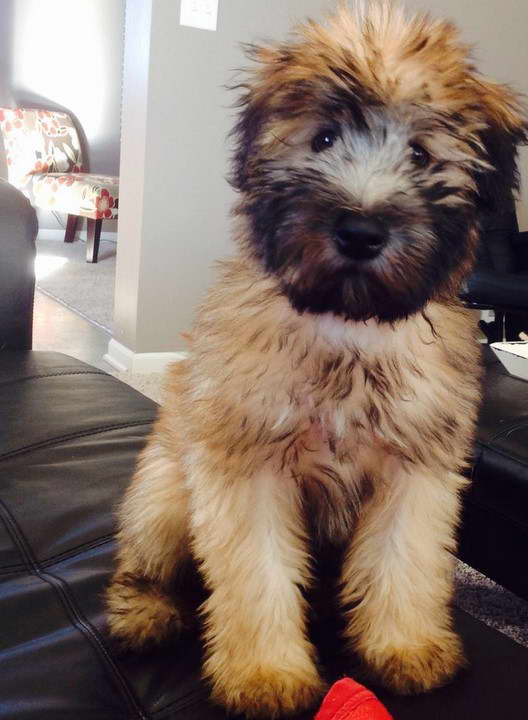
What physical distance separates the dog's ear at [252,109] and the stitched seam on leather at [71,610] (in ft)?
1.98

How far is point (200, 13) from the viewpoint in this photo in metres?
3.02

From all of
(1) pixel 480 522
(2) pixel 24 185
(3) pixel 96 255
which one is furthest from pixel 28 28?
(1) pixel 480 522

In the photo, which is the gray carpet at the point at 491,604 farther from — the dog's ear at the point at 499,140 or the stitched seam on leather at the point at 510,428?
the dog's ear at the point at 499,140

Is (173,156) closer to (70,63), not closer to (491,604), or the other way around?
(491,604)

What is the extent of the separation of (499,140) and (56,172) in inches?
257

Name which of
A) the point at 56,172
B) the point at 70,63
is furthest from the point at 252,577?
the point at 70,63

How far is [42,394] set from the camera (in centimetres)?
153

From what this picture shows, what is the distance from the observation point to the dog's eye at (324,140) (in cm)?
89

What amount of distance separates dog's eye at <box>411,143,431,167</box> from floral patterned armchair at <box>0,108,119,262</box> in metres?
5.45

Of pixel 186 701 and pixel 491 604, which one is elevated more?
pixel 186 701

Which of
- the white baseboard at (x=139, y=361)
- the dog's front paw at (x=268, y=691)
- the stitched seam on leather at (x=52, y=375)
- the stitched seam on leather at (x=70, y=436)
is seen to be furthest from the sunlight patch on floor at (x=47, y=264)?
the dog's front paw at (x=268, y=691)

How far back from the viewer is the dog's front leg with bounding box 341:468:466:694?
948 mm

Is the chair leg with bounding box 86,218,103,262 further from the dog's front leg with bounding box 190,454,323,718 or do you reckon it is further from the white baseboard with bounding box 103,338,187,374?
the dog's front leg with bounding box 190,454,323,718

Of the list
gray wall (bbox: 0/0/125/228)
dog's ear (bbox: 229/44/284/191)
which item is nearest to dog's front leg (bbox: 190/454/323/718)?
dog's ear (bbox: 229/44/284/191)
